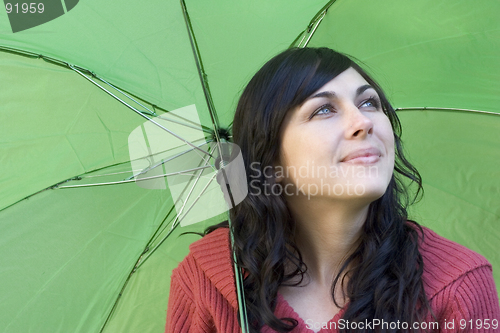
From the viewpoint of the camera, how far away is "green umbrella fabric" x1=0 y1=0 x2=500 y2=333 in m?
1.67

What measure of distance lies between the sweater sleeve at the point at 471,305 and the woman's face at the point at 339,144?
1.49ft

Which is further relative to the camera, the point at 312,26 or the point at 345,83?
the point at 312,26

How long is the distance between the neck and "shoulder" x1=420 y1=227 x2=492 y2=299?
10.9 inches

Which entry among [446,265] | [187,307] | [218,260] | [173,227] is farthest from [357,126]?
[187,307]

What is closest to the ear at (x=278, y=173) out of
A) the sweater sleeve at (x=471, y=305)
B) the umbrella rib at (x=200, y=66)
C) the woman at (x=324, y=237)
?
the woman at (x=324, y=237)

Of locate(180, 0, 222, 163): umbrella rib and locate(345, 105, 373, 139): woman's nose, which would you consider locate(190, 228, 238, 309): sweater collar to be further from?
locate(345, 105, 373, 139): woman's nose

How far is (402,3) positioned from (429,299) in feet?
3.83

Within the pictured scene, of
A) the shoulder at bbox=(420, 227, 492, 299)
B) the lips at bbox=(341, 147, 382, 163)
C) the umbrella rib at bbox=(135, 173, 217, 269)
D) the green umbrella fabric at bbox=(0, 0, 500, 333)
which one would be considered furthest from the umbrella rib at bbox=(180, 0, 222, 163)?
the shoulder at bbox=(420, 227, 492, 299)

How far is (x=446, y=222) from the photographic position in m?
2.05

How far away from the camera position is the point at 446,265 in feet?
5.37

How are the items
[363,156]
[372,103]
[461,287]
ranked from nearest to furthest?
[363,156] → [461,287] → [372,103]

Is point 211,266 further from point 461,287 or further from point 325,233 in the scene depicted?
point 461,287

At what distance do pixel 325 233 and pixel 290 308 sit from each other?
12.5 inches

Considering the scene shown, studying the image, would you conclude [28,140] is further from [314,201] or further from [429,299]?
[429,299]
